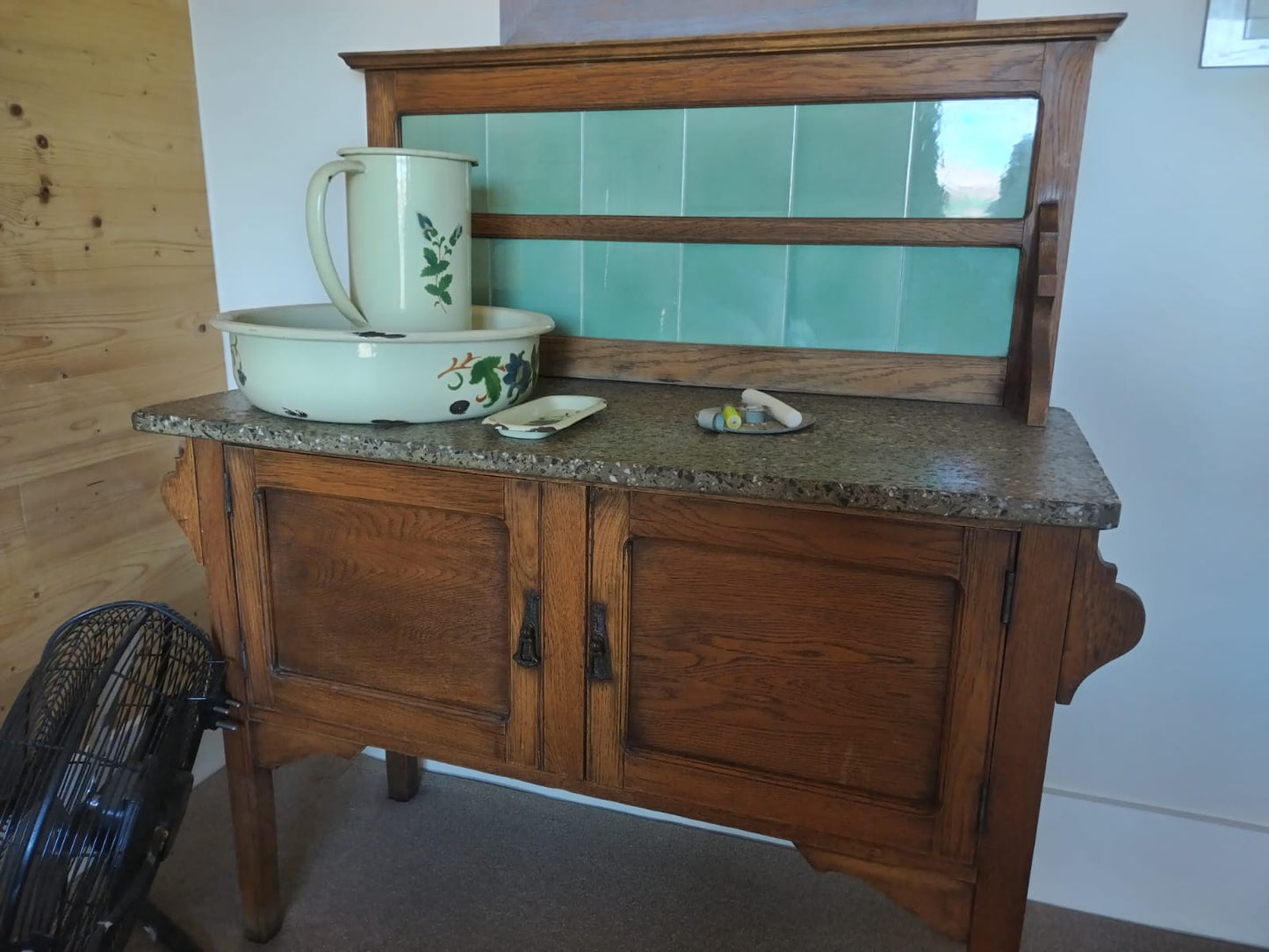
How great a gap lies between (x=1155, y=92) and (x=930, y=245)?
326 millimetres

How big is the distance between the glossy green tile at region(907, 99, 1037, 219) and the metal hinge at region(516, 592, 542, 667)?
2.34 ft

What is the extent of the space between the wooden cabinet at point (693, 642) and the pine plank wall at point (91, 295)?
439 mm

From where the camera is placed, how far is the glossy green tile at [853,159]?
117 cm

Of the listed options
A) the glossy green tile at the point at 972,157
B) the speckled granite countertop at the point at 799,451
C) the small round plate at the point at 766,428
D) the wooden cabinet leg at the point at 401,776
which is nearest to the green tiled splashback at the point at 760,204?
the glossy green tile at the point at 972,157

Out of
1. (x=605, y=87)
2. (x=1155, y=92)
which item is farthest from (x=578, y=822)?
(x=1155, y=92)

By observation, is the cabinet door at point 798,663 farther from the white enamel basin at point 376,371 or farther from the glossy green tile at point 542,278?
the glossy green tile at point 542,278

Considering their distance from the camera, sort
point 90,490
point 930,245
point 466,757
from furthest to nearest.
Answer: point 90,490 → point 930,245 → point 466,757

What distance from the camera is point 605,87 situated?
127 centimetres

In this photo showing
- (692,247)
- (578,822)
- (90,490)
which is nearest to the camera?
(692,247)

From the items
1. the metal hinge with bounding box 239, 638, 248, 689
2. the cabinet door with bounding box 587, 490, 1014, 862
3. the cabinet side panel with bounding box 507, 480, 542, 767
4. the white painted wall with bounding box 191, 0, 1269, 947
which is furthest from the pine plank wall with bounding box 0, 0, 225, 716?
the cabinet door with bounding box 587, 490, 1014, 862

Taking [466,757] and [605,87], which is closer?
[466,757]

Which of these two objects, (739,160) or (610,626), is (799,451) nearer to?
(610,626)

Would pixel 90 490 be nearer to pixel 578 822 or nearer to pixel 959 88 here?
pixel 578 822

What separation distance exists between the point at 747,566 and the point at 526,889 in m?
0.84
